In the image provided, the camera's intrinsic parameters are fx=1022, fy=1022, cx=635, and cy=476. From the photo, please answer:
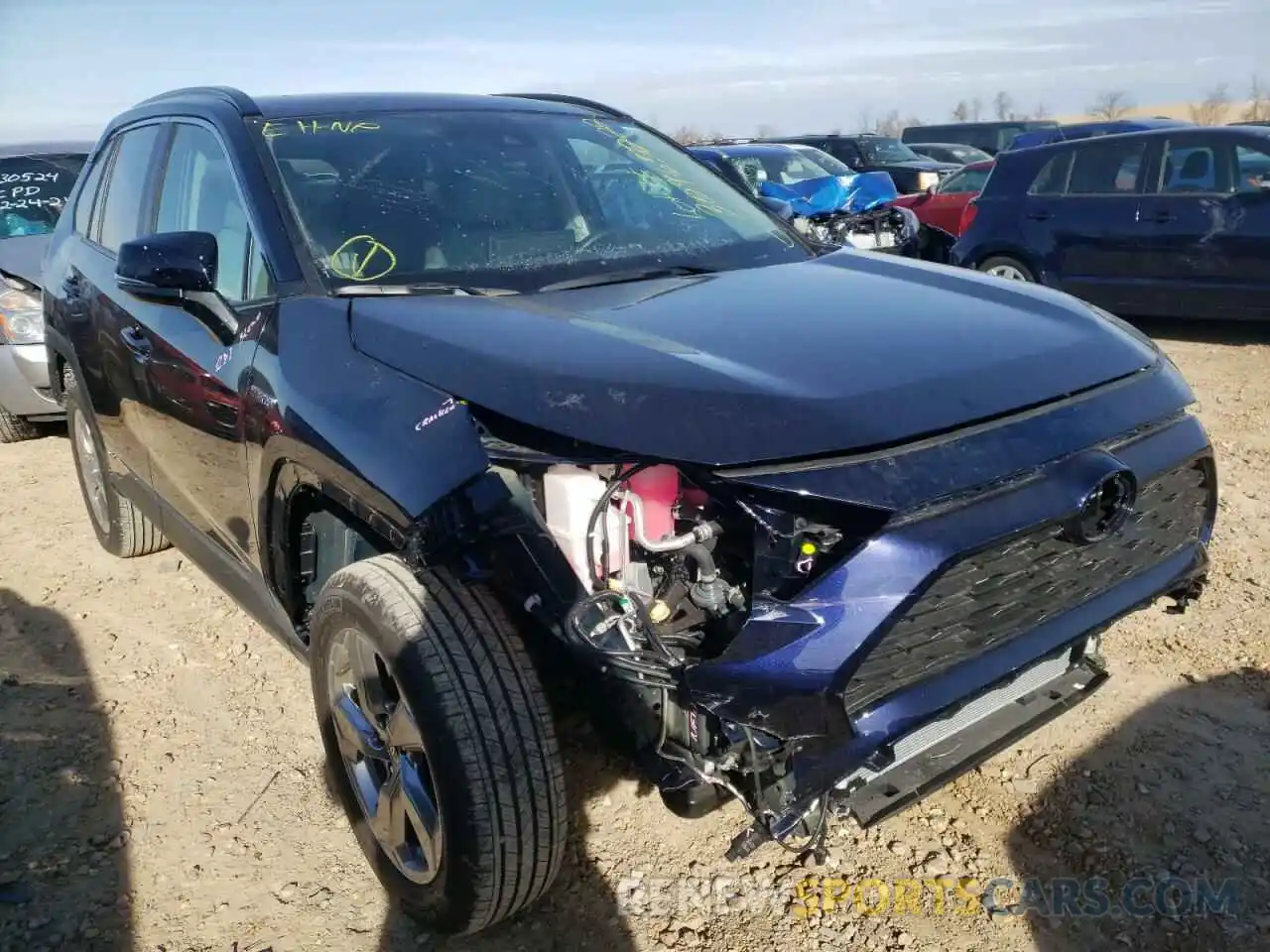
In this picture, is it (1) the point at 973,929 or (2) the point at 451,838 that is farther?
(1) the point at 973,929

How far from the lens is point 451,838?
204cm

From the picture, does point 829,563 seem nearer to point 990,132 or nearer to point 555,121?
point 555,121

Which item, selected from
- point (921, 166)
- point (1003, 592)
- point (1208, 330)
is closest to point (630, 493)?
point (1003, 592)

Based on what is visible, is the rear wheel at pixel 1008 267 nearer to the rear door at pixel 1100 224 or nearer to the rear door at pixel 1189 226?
the rear door at pixel 1100 224

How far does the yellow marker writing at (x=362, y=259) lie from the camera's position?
8.27ft

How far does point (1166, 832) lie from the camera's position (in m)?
2.50

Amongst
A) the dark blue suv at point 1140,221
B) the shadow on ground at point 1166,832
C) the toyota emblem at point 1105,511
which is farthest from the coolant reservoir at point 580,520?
the dark blue suv at point 1140,221

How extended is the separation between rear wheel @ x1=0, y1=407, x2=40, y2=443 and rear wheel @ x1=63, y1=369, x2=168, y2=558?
2.17 meters

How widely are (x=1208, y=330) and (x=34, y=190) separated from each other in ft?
28.3

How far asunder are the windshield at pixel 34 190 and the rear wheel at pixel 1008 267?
266 inches

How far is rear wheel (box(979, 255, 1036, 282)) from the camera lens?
Result: 8133 millimetres

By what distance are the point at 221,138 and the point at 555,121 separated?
105 cm

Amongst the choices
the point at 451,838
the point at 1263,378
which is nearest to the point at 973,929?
the point at 451,838

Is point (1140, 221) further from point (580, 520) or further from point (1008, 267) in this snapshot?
point (580, 520)
